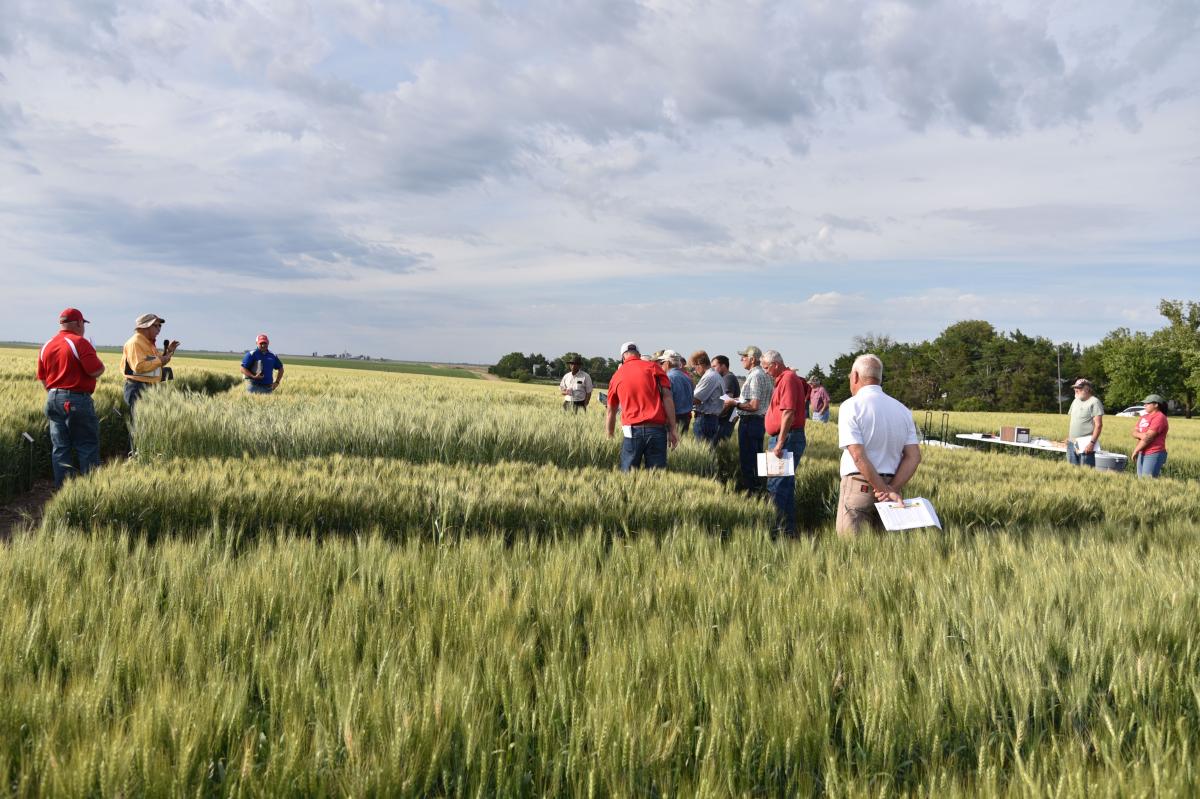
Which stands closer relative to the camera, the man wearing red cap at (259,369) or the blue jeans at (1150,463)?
the blue jeans at (1150,463)

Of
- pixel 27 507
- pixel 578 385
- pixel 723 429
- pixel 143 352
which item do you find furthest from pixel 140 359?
pixel 723 429

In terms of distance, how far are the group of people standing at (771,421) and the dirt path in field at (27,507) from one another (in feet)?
21.5

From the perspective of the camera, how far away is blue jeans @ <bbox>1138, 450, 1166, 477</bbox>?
1106 cm

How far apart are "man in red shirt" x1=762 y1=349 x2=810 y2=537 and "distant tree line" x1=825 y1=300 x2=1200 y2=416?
60.4m

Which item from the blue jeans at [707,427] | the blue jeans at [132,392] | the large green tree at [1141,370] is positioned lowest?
the blue jeans at [707,427]

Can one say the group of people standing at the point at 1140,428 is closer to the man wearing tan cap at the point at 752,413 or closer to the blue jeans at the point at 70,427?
the man wearing tan cap at the point at 752,413

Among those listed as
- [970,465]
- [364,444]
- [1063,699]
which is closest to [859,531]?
[1063,699]

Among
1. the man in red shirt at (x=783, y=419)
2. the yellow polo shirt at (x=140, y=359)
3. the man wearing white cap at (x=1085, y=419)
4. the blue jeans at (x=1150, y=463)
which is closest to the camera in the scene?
the man in red shirt at (x=783, y=419)

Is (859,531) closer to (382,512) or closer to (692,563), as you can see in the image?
(692,563)

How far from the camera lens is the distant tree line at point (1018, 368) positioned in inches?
2662

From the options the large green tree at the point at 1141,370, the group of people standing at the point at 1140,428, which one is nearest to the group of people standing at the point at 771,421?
the group of people standing at the point at 1140,428

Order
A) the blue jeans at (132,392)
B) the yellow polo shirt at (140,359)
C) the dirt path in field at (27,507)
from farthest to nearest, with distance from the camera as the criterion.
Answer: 1. the blue jeans at (132,392)
2. the yellow polo shirt at (140,359)
3. the dirt path in field at (27,507)

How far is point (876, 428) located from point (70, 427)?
29.0 feet

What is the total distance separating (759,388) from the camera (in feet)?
30.0
